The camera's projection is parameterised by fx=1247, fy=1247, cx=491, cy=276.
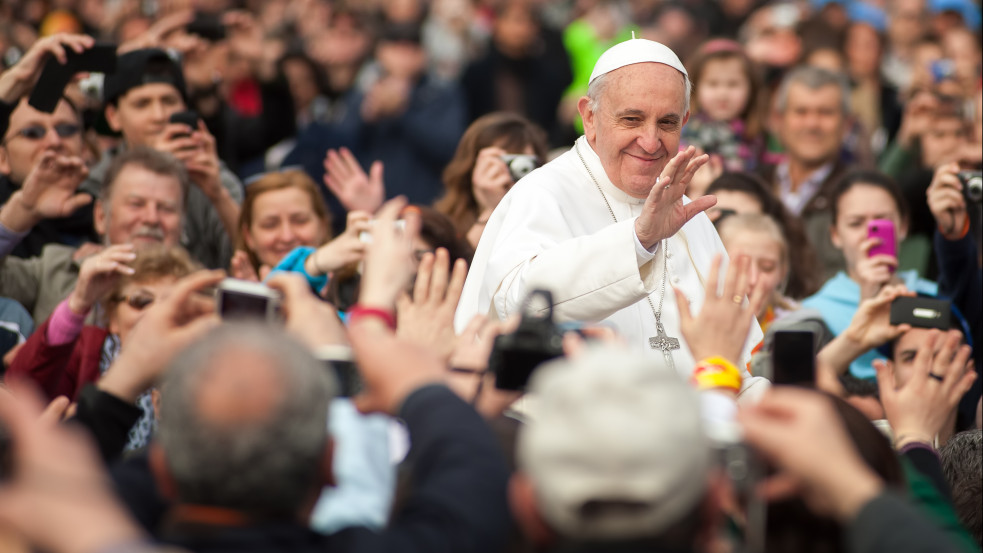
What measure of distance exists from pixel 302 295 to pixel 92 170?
13.8 ft

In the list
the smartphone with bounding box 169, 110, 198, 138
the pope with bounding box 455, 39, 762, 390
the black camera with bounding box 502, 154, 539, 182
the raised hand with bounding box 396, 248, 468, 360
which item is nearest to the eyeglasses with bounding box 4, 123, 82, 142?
the smartphone with bounding box 169, 110, 198, 138

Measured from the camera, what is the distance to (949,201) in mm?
5758

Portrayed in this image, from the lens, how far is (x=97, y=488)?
2223 mm

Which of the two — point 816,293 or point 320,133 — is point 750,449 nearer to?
point 816,293

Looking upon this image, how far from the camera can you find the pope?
426 cm

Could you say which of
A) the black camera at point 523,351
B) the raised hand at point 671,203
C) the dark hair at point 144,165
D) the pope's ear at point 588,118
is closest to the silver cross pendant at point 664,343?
the raised hand at point 671,203

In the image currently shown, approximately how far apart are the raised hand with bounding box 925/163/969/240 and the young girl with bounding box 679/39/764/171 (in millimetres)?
2070

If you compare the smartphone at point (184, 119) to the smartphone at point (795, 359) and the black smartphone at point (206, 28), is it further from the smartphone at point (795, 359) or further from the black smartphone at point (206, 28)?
the smartphone at point (795, 359)

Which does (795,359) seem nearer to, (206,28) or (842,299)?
(842,299)

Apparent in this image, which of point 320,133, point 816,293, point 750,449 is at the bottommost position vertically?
point 320,133

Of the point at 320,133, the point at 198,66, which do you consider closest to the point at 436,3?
the point at 320,133

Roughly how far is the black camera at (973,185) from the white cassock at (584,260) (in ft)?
5.11

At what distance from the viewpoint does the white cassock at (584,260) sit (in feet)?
14.0

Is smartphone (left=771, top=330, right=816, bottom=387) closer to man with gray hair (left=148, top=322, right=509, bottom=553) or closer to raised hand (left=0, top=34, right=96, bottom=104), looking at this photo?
man with gray hair (left=148, top=322, right=509, bottom=553)
